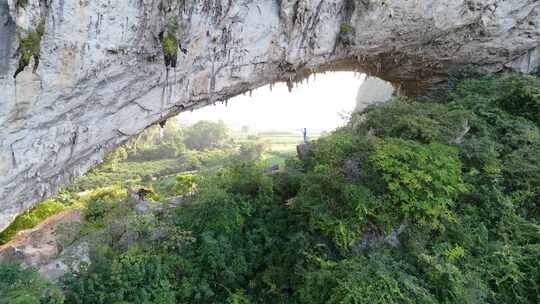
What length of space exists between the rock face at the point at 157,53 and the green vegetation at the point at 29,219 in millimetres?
2294

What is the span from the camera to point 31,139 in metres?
5.92

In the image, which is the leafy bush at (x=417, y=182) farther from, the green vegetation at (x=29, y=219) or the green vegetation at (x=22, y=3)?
the green vegetation at (x=29, y=219)

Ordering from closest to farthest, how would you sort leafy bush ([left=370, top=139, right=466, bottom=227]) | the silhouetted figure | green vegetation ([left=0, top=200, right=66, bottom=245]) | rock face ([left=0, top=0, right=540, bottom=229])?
1. leafy bush ([left=370, top=139, right=466, bottom=227])
2. rock face ([left=0, top=0, right=540, bottom=229])
3. green vegetation ([left=0, top=200, right=66, bottom=245])
4. the silhouetted figure

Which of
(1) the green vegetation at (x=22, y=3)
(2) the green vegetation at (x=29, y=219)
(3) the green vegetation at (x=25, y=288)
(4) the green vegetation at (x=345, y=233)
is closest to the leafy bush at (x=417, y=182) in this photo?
(4) the green vegetation at (x=345, y=233)

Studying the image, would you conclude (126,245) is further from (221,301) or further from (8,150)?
(8,150)

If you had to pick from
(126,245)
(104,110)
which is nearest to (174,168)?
(104,110)

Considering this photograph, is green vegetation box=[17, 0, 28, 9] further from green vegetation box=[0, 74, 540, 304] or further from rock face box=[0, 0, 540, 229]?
green vegetation box=[0, 74, 540, 304]

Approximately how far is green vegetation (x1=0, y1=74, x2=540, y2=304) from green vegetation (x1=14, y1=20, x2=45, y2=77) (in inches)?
108

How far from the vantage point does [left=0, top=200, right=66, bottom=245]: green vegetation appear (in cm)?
794

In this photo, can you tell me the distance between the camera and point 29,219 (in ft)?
27.5

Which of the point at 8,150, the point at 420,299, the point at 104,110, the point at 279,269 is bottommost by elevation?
the point at 279,269

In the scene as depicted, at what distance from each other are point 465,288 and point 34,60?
6820mm

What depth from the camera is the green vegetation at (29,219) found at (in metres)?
7.94

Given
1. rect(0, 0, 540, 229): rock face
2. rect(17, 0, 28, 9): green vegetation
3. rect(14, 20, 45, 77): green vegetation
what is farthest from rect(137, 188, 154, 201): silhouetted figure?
rect(17, 0, 28, 9): green vegetation
